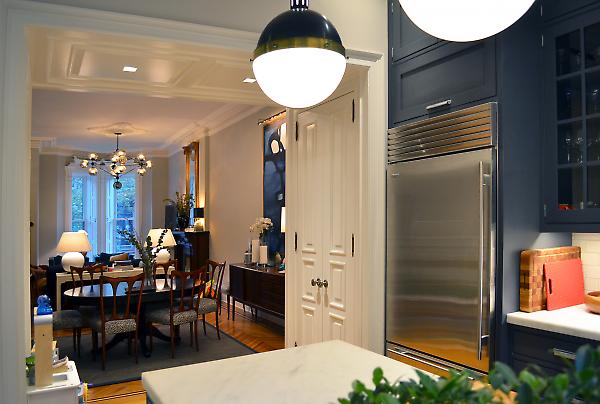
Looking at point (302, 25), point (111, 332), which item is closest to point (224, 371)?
point (302, 25)

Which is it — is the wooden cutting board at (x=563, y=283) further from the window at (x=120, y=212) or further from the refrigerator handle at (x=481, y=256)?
the window at (x=120, y=212)

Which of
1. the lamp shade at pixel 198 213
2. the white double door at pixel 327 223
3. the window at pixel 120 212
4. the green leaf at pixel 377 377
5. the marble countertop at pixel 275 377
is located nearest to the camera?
the green leaf at pixel 377 377

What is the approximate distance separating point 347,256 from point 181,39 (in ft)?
5.54

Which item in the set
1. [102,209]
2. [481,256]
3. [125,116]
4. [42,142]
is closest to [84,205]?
[102,209]

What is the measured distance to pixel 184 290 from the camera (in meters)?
5.81

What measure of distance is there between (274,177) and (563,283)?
15.0 feet

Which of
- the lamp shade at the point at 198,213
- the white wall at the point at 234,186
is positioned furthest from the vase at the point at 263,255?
the lamp shade at the point at 198,213

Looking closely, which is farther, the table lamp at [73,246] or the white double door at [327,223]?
the table lamp at [73,246]

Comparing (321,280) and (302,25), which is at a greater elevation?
(302,25)

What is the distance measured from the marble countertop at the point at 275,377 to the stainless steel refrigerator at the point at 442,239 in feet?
3.21

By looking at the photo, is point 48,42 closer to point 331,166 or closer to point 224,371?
point 331,166

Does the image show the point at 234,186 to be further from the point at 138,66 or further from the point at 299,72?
the point at 299,72

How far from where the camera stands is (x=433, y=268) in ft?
9.36

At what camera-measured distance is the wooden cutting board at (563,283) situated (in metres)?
2.64
